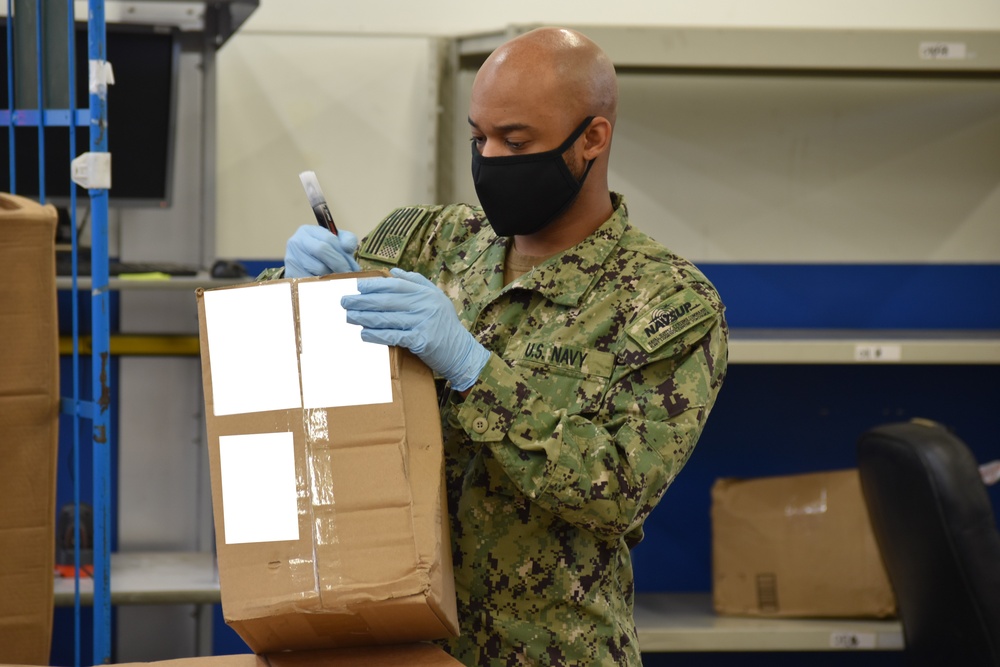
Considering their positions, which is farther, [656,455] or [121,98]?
[121,98]

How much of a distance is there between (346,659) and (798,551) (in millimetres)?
1846

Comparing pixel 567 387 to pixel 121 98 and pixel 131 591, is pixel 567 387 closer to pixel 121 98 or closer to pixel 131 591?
pixel 131 591

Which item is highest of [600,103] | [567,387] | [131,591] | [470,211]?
[600,103]

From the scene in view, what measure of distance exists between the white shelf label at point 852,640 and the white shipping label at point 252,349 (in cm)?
192

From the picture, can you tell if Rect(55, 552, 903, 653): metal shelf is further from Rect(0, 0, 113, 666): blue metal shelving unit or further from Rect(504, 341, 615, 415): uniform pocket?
Rect(504, 341, 615, 415): uniform pocket

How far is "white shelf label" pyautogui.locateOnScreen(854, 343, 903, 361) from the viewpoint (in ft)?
8.32

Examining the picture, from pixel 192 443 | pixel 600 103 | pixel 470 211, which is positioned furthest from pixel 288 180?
pixel 600 103

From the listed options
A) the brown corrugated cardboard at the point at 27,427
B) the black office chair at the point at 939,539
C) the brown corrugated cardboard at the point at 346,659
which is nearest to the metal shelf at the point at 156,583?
the brown corrugated cardboard at the point at 27,427

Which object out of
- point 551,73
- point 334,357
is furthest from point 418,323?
point 551,73

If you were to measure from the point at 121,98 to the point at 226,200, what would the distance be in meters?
0.40

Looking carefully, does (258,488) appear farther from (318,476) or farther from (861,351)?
(861,351)

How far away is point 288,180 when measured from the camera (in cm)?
292

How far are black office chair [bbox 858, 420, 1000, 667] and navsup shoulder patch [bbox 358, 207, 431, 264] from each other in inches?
42.8

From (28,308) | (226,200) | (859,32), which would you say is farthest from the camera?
(226,200)
